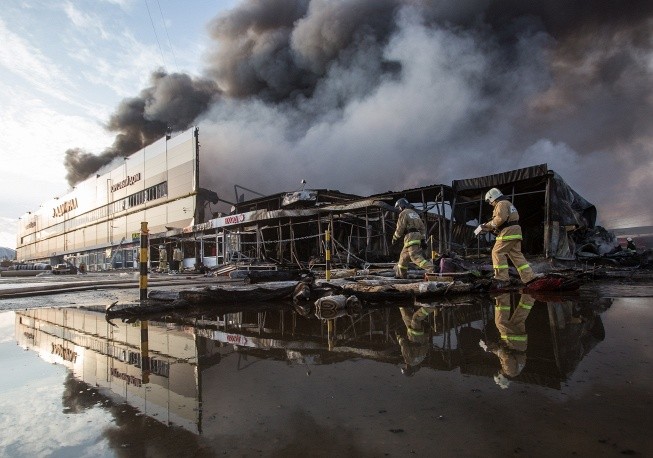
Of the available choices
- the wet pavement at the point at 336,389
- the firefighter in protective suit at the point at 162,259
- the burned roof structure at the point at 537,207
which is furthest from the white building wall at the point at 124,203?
the wet pavement at the point at 336,389

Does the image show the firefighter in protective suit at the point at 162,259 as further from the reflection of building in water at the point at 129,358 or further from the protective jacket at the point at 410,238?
the reflection of building in water at the point at 129,358

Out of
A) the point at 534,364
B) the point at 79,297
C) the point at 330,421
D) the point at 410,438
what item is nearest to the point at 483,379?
the point at 534,364

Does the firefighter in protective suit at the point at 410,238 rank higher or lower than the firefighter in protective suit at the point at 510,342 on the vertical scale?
higher

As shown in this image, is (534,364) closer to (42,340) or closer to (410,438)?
(410,438)

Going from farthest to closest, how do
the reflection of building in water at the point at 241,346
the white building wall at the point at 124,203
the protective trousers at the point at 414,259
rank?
the white building wall at the point at 124,203 < the protective trousers at the point at 414,259 < the reflection of building in water at the point at 241,346

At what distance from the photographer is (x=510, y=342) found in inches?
106

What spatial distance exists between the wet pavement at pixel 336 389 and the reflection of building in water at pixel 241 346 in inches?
0.6

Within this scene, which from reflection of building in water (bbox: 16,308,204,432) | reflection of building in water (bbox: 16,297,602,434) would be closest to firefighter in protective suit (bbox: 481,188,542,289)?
reflection of building in water (bbox: 16,297,602,434)

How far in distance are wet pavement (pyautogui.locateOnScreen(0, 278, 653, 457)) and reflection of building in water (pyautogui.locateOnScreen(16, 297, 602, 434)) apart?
16 millimetres

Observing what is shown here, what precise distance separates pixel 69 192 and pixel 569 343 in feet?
188

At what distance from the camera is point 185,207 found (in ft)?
86.5

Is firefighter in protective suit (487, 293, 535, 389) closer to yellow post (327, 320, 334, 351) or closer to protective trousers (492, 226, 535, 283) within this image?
yellow post (327, 320, 334, 351)

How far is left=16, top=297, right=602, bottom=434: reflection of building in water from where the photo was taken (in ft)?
6.36

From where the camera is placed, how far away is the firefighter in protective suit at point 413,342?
2.25m
